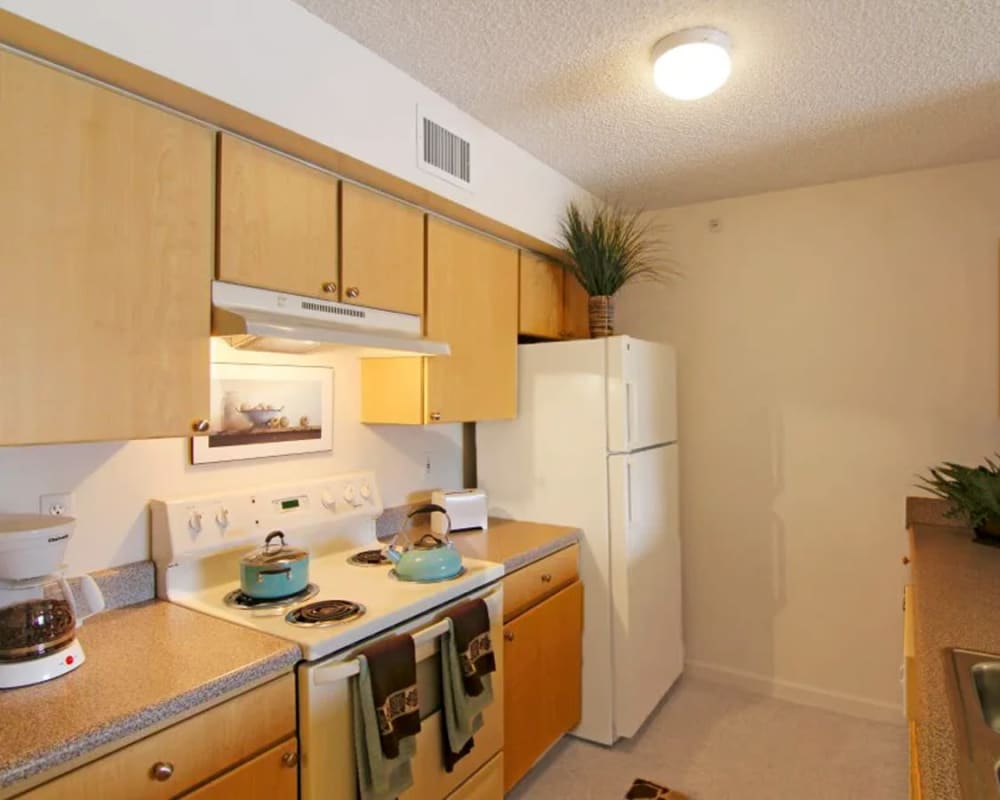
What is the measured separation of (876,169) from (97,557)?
10.5 feet

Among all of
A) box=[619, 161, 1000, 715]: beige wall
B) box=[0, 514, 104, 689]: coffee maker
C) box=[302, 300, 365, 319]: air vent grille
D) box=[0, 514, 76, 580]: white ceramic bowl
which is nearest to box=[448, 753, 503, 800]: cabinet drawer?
box=[0, 514, 104, 689]: coffee maker

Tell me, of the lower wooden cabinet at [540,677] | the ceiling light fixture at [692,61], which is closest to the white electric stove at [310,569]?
the lower wooden cabinet at [540,677]

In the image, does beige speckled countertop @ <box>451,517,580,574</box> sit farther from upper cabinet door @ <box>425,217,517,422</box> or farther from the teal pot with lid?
the teal pot with lid

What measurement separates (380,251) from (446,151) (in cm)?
43

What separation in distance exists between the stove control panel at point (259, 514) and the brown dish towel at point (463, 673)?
0.61 metres

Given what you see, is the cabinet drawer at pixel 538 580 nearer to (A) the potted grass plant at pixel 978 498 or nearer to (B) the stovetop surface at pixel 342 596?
(B) the stovetop surface at pixel 342 596

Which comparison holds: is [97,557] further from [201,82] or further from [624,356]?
[624,356]

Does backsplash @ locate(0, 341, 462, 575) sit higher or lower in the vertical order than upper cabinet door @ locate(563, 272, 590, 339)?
lower

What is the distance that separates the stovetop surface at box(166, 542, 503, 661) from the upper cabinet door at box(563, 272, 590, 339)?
4.62ft

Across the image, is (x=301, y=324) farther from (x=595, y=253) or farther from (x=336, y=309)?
(x=595, y=253)

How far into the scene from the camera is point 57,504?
1.55m

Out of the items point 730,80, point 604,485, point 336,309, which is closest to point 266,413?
point 336,309

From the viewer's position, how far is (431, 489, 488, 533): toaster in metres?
2.52

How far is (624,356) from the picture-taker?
249 centimetres
